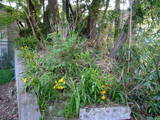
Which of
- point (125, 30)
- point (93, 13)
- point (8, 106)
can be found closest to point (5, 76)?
point (8, 106)

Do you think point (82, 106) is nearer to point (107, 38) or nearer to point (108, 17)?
point (107, 38)

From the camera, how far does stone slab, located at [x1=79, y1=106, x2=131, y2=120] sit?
1.85 meters

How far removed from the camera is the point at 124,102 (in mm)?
1962

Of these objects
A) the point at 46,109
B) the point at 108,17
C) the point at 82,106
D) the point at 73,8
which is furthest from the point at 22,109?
the point at 73,8

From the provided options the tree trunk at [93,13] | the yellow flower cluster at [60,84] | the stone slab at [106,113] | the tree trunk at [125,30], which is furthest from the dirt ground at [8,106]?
the tree trunk at [93,13]

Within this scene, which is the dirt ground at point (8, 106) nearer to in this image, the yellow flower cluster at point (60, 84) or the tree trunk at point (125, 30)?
the yellow flower cluster at point (60, 84)

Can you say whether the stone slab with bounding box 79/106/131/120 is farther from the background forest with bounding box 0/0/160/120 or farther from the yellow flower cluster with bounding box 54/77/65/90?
the yellow flower cluster with bounding box 54/77/65/90

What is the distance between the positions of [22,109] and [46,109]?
0.46 metres

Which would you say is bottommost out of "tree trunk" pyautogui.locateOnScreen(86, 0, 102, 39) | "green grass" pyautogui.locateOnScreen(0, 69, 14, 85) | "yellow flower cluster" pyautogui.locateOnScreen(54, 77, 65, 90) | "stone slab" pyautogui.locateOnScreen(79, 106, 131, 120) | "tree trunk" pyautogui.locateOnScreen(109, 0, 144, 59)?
"green grass" pyautogui.locateOnScreen(0, 69, 14, 85)

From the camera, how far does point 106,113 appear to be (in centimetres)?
187

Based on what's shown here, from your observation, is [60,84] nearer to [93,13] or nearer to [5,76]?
[93,13]

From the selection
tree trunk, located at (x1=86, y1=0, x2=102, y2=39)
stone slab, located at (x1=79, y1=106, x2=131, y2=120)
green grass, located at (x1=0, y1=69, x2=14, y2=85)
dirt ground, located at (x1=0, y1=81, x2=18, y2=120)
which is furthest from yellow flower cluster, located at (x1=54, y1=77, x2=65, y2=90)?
green grass, located at (x1=0, y1=69, x2=14, y2=85)

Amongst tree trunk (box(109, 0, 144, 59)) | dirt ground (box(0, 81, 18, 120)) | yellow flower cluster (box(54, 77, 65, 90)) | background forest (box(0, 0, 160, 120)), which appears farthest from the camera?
tree trunk (box(109, 0, 144, 59))

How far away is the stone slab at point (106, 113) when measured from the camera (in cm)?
185
